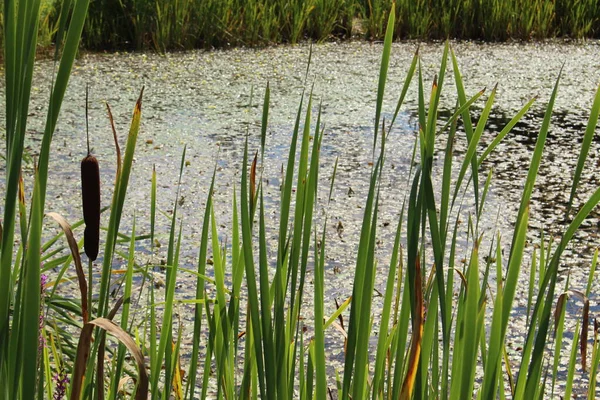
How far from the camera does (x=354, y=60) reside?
5062 mm

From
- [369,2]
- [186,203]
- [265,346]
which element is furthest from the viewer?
[369,2]

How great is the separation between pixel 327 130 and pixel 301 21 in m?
1.99

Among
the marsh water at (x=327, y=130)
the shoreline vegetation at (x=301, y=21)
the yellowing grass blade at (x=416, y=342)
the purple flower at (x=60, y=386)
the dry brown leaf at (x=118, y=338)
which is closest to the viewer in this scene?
the dry brown leaf at (x=118, y=338)

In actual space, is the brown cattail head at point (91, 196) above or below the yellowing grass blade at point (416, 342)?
above

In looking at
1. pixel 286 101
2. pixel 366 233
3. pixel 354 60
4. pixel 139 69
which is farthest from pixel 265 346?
pixel 354 60

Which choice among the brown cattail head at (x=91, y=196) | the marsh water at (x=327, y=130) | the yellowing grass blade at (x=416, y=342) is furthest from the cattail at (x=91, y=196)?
the marsh water at (x=327, y=130)

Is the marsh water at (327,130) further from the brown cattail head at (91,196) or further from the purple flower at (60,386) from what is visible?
the brown cattail head at (91,196)

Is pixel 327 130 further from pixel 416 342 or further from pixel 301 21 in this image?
pixel 416 342

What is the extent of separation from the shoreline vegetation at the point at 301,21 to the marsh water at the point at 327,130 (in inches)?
5.9

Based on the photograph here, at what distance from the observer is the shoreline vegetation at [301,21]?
5016 mm

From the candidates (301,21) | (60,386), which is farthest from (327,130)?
(60,386)

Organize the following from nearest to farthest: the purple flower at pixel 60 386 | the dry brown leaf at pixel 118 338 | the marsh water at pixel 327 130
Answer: the dry brown leaf at pixel 118 338, the purple flower at pixel 60 386, the marsh water at pixel 327 130

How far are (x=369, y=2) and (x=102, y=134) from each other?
2.62 m

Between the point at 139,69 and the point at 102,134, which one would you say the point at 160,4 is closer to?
the point at 139,69
